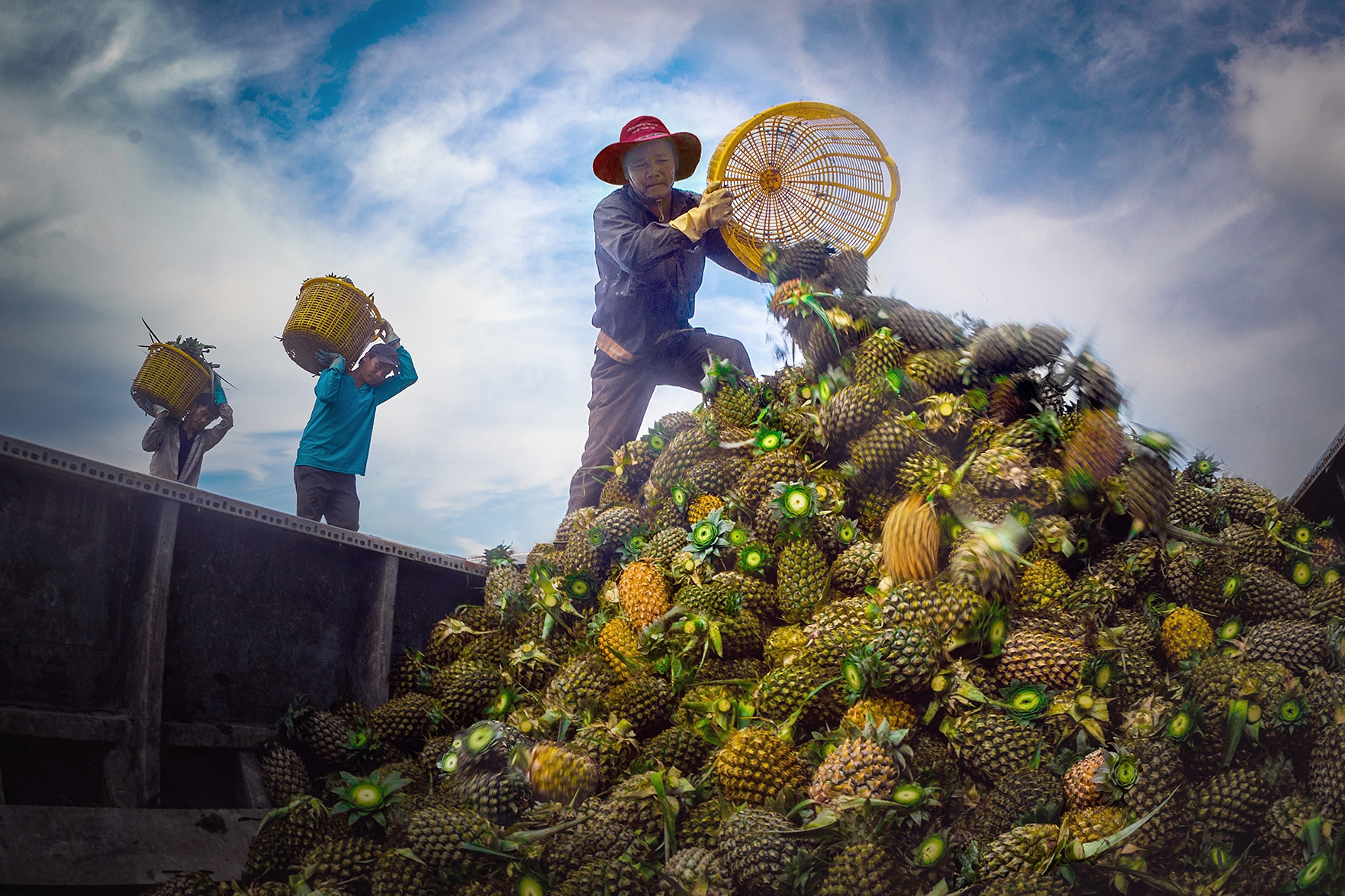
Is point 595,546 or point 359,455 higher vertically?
point 359,455

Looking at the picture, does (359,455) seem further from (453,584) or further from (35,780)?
(35,780)

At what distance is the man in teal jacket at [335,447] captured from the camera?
200 inches

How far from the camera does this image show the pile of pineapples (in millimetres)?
1801

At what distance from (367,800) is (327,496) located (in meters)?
3.22

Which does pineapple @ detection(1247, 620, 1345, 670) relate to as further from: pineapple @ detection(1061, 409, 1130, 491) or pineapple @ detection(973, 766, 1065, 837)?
pineapple @ detection(973, 766, 1065, 837)

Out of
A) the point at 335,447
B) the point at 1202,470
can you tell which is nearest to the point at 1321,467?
the point at 1202,470

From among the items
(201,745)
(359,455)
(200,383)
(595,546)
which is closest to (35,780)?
(201,745)

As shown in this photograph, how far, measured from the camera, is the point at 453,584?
406cm

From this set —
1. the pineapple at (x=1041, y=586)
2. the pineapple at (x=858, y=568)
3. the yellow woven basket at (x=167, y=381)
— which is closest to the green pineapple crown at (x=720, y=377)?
the pineapple at (x=858, y=568)

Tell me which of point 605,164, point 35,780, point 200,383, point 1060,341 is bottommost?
point 35,780

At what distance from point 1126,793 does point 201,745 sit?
9.06ft

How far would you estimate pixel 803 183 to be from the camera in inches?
154

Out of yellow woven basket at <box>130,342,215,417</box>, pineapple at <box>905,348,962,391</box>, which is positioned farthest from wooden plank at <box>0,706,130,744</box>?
yellow woven basket at <box>130,342,215,417</box>

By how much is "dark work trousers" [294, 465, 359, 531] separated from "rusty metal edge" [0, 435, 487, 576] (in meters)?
1.50
